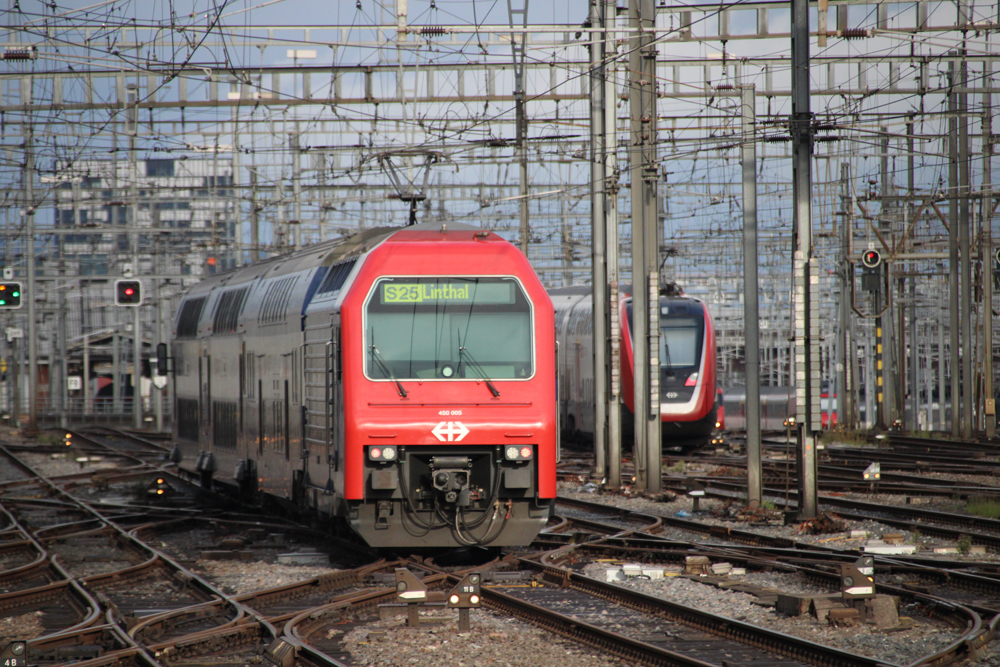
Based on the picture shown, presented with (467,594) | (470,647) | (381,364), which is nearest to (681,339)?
(381,364)

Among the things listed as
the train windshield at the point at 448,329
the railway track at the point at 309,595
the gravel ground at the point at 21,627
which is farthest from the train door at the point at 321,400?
the gravel ground at the point at 21,627

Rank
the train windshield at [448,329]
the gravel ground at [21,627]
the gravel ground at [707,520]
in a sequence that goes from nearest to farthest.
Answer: the gravel ground at [21,627], the train windshield at [448,329], the gravel ground at [707,520]

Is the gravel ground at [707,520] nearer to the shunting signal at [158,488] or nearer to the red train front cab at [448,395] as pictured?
the red train front cab at [448,395]

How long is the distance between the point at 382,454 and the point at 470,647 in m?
3.18

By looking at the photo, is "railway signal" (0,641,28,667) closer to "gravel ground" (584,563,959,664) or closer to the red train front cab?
the red train front cab

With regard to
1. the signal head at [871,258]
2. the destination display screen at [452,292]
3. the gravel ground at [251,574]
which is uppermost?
the signal head at [871,258]

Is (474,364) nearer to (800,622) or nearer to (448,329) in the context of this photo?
(448,329)

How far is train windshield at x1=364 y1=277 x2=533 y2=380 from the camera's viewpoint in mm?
11711

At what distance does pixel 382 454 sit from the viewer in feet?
37.6

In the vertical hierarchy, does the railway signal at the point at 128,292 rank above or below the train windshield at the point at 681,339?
above

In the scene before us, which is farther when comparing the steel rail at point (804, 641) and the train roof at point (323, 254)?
the train roof at point (323, 254)

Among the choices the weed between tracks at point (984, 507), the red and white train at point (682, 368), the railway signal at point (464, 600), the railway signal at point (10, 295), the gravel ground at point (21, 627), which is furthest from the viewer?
the railway signal at point (10, 295)

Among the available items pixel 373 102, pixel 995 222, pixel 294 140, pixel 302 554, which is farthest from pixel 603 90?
pixel 995 222

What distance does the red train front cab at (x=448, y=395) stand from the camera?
1151cm
